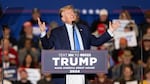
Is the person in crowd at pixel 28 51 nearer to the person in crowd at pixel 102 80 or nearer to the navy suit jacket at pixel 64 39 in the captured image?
the person in crowd at pixel 102 80

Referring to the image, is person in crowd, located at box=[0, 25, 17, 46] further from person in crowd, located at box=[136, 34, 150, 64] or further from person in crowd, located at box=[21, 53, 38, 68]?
person in crowd, located at box=[136, 34, 150, 64]

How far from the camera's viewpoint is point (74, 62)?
2607 mm

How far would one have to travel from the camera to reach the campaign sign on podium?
2.59 meters

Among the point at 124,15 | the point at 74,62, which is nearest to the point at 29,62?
the point at 124,15

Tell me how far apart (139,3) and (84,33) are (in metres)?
2.00

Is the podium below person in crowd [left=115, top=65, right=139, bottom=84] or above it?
above

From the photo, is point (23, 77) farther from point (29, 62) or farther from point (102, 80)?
point (102, 80)

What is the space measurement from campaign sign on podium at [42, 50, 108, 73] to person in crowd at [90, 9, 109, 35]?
78.1 inches

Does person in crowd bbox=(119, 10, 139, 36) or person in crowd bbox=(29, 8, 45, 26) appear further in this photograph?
person in crowd bbox=(119, 10, 139, 36)

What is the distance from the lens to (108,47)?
4688 mm

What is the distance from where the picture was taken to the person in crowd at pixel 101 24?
4.59 m

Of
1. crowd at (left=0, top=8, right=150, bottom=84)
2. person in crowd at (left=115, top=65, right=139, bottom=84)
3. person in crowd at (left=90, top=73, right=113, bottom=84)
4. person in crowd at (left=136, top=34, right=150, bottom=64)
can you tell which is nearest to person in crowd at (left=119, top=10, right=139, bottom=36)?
crowd at (left=0, top=8, right=150, bottom=84)

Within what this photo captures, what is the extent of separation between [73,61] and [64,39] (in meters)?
0.25

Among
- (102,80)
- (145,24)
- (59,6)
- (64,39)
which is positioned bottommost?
(102,80)
